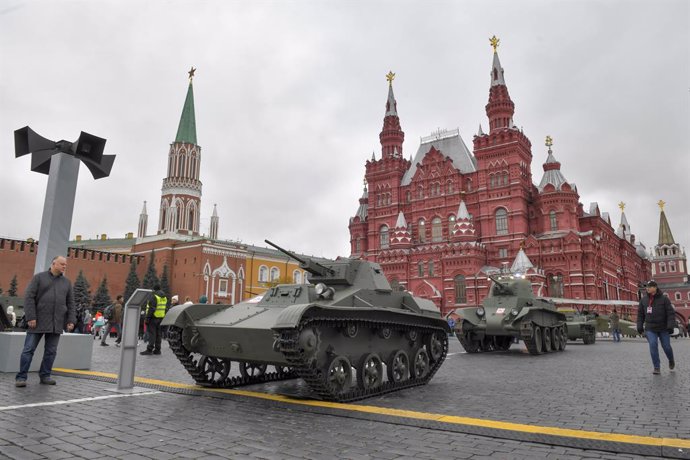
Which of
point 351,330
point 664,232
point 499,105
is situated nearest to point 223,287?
point 499,105

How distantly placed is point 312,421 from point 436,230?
4402 centimetres

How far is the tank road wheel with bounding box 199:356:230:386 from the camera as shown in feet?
24.6

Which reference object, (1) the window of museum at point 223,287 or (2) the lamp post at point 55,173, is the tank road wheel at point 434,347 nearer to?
(2) the lamp post at point 55,173

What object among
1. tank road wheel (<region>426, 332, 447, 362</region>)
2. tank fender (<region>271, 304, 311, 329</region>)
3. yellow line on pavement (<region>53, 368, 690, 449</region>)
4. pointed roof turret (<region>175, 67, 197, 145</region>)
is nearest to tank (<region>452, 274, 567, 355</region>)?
tank road wheel (<region>426, 332, 447, 362</region>)

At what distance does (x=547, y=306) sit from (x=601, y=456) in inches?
542

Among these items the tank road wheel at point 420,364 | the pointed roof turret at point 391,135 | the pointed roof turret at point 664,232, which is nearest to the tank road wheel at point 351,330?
the tank road wheel at point 420,364

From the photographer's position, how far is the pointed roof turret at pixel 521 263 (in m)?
40.1

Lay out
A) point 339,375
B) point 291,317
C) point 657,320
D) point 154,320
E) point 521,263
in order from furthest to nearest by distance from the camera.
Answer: point 521,263
point 154,320
point 657,320
point 339,375
point 291,317

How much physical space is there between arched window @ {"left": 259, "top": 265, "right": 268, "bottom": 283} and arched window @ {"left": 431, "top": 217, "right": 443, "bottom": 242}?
27645mm

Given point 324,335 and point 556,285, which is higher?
point 556,285

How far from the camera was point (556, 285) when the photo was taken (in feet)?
136

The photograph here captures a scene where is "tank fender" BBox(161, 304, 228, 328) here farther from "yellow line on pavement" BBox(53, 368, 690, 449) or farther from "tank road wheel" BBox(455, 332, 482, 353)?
"tank road wheel" BBox(455, 332, 482, 353)

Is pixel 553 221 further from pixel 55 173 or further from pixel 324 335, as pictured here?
pixel 55 173

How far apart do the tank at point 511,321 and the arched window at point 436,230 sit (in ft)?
99.0
